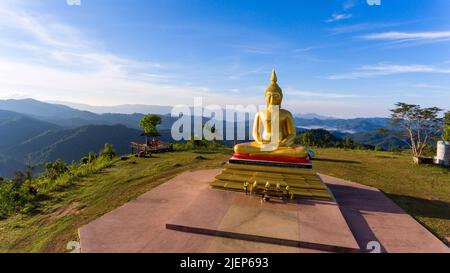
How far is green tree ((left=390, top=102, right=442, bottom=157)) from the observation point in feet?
75.2

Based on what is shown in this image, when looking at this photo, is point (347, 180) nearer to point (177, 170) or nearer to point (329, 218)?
point (329, 218)

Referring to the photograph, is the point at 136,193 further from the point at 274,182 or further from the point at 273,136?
the point at 273,136

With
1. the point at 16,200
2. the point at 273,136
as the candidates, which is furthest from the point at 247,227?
Answer: the point at 16,200

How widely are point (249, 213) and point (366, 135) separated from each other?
205 metres

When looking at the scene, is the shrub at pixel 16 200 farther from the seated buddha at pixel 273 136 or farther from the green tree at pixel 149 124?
the green tree at pixel 149 124

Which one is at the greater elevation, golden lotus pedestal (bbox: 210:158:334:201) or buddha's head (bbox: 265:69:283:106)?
buddha's head (bbox: 265:69:283:106)

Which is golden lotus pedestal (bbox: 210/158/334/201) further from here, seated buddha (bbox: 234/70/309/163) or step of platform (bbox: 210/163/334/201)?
seated buddha (bbox: 234/70/309/163)

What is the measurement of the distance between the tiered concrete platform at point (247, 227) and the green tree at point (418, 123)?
18826mm

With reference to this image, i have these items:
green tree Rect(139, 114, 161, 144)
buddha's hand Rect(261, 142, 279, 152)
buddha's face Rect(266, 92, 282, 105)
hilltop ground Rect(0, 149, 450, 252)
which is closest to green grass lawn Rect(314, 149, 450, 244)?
hilltop ground Rect(0, 149, 450, 252)

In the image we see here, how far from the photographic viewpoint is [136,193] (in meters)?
9.79

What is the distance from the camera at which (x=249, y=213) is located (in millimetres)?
7246

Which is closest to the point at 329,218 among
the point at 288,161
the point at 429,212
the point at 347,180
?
the point at 288,161

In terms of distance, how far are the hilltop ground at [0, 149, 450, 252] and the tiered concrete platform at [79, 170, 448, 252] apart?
87 cm

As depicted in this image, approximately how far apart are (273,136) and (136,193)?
5.77 m
